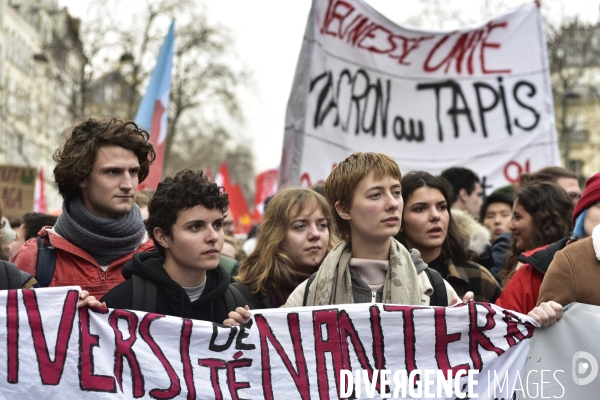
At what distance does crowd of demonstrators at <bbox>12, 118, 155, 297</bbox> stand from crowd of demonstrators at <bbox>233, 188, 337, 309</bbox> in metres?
0.63

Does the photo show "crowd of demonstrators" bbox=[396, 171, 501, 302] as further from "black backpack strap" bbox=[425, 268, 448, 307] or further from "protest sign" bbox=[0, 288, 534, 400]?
"protest sign" bbox=[0, 288, 534, 400]

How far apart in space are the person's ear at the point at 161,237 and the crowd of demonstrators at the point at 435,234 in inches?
57.5

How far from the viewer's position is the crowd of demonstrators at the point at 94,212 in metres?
3.98

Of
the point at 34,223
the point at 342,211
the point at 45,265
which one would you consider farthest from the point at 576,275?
the point at 34,223

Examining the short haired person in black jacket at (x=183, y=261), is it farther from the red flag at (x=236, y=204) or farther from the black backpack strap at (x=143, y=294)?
the red flag at (x=236, y=204)

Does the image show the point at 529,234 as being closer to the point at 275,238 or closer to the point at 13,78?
the point at 275,238

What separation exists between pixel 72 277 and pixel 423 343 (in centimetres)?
152

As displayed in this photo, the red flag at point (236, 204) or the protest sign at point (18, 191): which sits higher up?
the red flag at point (236, 204)

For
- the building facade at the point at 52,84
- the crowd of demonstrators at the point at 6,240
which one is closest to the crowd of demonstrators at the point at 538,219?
the crowd of demonstrators at the point at 6,240

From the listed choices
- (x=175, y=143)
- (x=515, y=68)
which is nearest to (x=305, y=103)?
(x=515, y=68)

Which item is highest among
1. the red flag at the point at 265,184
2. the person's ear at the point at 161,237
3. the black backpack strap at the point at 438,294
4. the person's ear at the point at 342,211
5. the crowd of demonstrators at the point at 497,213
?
the red flag at the point at 265,184

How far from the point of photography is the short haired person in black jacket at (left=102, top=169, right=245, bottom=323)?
3.65 meters

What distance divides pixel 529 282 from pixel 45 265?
84.7 inches

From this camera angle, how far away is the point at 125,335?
350cm
